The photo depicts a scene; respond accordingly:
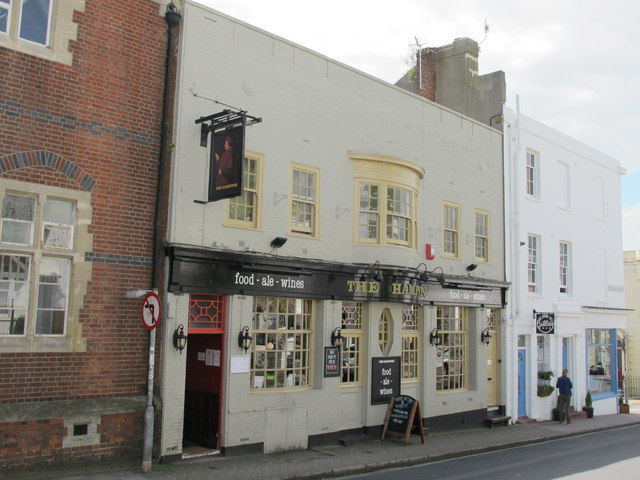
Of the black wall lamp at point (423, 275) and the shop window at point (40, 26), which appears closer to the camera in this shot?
the shop window at point (40, 26)

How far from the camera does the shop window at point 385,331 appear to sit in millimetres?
16266

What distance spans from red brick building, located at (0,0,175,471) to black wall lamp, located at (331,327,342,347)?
183 inches

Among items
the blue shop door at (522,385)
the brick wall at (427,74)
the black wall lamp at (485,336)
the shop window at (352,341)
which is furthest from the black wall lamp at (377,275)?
the brick wall at (427,74)

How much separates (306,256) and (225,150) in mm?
3463

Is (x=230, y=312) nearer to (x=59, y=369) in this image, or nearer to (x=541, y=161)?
(x=59, y=369)

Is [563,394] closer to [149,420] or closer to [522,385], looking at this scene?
[522,385]

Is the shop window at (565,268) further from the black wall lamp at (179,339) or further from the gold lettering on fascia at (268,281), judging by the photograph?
the black wall lamp at (179,339)

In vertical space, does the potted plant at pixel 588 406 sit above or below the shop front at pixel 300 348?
below

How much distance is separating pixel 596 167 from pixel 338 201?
15057 mm

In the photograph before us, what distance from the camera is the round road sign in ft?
36.4

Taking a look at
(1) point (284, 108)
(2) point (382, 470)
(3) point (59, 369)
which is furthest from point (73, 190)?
(2) point (382, 470)

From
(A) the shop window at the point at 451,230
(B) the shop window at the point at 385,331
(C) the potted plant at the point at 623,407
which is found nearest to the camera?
(B) the shop window at the point at 385,331

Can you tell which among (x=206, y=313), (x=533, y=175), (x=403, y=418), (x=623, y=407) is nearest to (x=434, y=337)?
(x=403, y=418)

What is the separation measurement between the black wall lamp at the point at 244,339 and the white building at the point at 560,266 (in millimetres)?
10250
